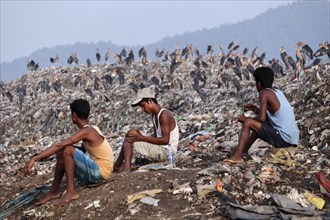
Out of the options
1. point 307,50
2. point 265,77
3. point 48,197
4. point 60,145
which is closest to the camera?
point 60,145

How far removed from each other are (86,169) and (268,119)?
2.34 meters

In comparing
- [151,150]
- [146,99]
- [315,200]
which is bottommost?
[315,200]

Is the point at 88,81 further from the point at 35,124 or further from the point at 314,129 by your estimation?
the point at 314,129

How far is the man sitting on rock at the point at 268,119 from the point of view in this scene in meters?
6.27

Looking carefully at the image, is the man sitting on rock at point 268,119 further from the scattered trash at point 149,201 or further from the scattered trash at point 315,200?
the scattered trash at point 149,201

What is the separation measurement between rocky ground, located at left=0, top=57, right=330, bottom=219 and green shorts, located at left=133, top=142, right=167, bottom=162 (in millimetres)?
391

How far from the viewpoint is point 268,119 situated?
6480mm

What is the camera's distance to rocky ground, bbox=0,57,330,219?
5.55 metres

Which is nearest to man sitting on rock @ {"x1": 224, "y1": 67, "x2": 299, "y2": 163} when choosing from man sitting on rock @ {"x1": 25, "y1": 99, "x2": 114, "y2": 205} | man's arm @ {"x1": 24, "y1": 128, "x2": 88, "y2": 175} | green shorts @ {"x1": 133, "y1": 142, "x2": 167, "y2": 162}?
green shorts @ {"x1": 133, "y1": 142, "x2": 167, "y2": 162}

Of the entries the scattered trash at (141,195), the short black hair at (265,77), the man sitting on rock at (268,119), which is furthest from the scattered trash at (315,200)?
the scattered trash at (141,195)

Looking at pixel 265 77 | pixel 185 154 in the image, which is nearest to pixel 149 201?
pixel 265 77

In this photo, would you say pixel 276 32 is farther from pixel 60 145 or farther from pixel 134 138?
pixel 60 145

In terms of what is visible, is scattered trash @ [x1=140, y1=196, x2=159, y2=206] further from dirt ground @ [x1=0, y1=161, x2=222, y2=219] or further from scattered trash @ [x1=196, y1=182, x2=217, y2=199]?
scattered trash @ [x1=196, y1=182, x2=217, y2=199]

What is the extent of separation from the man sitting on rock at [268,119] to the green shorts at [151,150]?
935 mm
